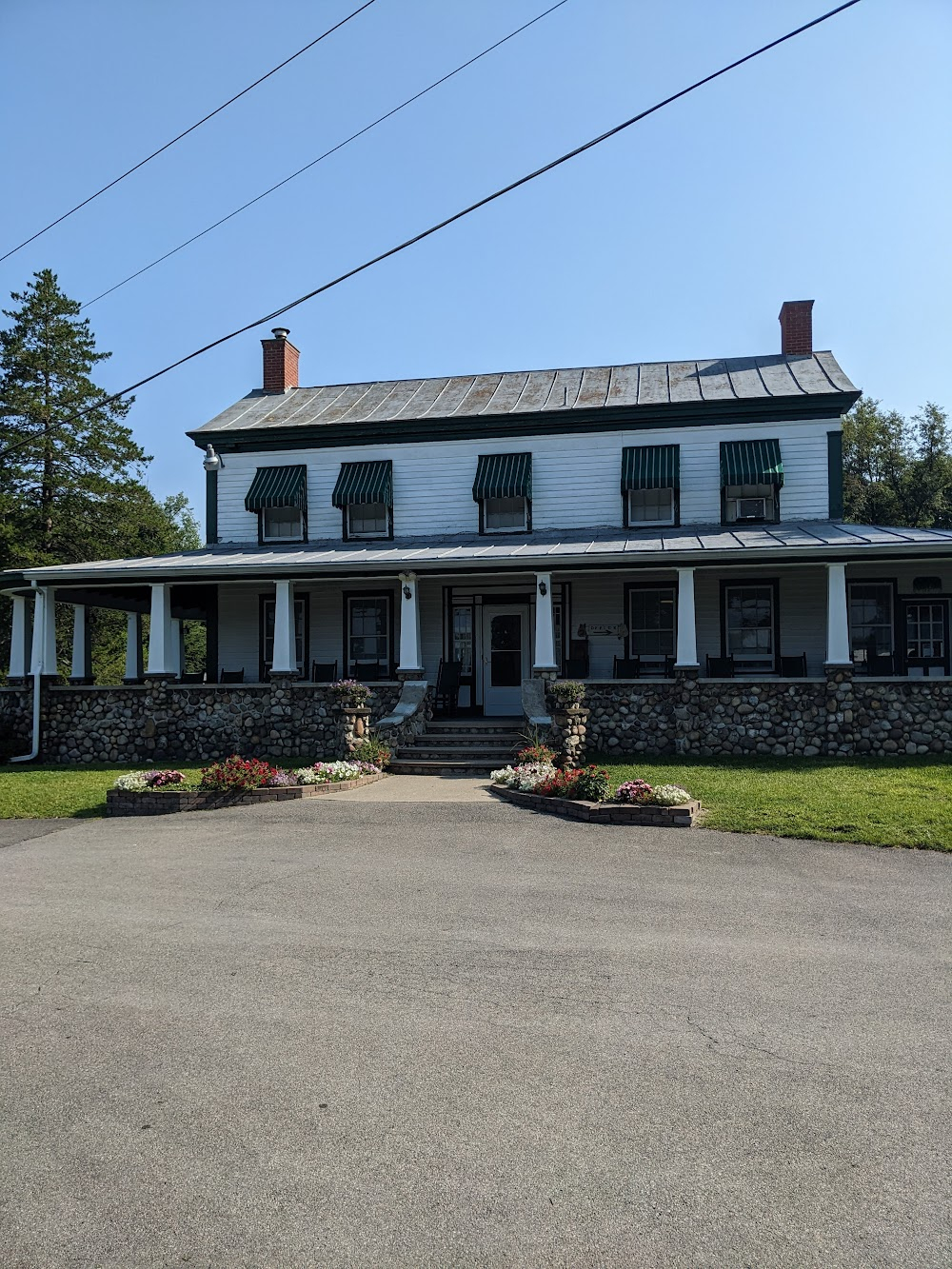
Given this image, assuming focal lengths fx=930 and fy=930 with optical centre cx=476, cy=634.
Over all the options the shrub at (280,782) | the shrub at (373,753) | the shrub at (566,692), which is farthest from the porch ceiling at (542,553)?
the shrub at (280,782)

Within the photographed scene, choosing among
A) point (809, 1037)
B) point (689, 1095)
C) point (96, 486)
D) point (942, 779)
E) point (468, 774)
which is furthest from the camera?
point (96, 486)

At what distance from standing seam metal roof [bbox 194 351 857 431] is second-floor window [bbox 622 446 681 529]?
1.05 m

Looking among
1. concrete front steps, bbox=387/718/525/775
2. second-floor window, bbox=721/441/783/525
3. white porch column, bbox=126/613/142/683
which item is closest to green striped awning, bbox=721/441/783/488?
second-floor window, bbox=721/441/783/525

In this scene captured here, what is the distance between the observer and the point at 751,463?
1839 centimetres

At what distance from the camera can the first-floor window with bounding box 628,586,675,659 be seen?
1855cm

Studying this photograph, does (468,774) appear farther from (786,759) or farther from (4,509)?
(4,509)

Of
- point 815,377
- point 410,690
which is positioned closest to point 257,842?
point 410,690

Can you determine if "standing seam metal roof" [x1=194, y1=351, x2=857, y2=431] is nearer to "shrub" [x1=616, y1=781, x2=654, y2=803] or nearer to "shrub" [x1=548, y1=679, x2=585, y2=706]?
"shrub" [x1=548, y1=679, x2=585, y2=706]

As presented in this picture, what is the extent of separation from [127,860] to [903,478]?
35394mm

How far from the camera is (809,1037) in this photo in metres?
4.52

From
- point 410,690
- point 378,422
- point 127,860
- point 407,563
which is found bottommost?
point 127,860

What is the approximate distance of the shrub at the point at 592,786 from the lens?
36.9ft

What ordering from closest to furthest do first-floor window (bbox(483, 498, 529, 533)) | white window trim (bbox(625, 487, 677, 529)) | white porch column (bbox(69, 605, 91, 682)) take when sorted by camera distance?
white window trim (bbox(625, 487, 677, 529)), first-floor window (bbox(483, 498, 529, 533)), white porch column (bbox(69, 605, 91, 682))

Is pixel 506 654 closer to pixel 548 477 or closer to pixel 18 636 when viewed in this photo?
pixel 548 477
